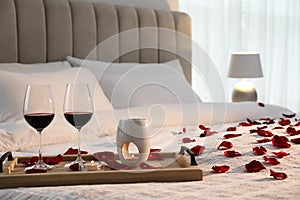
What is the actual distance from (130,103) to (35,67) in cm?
56

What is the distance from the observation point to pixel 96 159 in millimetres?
1525

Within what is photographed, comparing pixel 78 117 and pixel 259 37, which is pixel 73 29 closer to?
pixel 78 117

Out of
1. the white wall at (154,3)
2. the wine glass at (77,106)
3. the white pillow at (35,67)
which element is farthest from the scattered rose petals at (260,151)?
the white wall at (154,3)

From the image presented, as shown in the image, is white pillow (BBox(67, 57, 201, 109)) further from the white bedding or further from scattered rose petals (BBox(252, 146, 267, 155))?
scattered rose petals (BBox(252, 146, 267, 155))

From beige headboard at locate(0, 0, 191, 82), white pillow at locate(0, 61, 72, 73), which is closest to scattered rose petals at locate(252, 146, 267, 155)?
white pillow at locate(0, 61, 72, 73)

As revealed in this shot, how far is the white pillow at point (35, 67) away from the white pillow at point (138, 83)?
0.12 m

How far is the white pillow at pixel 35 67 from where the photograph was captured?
2.72 meters

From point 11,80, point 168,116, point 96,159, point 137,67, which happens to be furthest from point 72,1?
point 96,159

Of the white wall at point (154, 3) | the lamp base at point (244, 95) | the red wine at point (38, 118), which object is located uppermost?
the white wall at point (154, 3)

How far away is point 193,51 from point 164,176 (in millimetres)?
2876

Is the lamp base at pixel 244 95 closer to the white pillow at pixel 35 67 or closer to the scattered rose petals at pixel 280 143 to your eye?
the white pillow at pixel 35 67

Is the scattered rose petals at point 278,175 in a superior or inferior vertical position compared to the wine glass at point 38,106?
inferior

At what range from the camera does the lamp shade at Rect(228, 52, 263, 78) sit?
387 centimetres

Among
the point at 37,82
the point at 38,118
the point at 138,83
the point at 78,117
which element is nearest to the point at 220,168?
the point at 78,117
